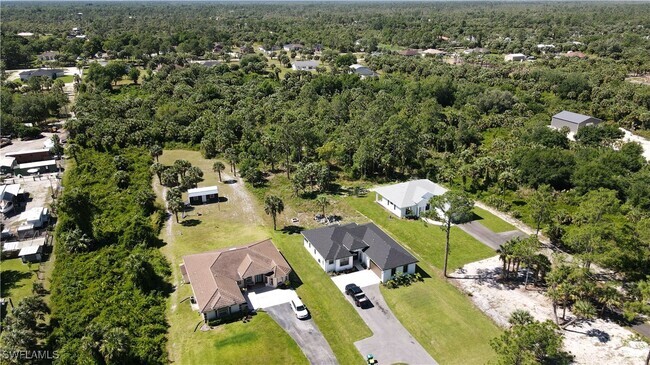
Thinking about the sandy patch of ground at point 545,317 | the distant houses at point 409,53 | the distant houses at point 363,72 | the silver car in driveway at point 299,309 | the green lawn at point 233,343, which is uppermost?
the distant houses at point 409,53

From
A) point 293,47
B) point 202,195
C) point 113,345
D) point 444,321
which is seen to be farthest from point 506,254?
point 293,47

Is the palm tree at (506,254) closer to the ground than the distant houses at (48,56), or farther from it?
closer to the ground

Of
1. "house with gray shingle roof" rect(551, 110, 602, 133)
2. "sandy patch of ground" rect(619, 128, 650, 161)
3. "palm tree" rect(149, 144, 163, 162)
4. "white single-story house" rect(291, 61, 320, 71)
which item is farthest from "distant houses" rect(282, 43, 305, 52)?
"sandy patch of ground" rect(619, 128, 650, 161)

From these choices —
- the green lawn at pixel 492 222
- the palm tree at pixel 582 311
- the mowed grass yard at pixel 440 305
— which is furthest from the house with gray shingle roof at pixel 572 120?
the palm tree at pixel 582 311

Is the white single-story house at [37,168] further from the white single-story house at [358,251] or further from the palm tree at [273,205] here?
the white single-story house at [358,251]

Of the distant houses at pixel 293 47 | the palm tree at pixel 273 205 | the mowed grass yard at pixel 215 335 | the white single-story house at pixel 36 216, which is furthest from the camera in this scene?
the distant houses at pixel 293 47
